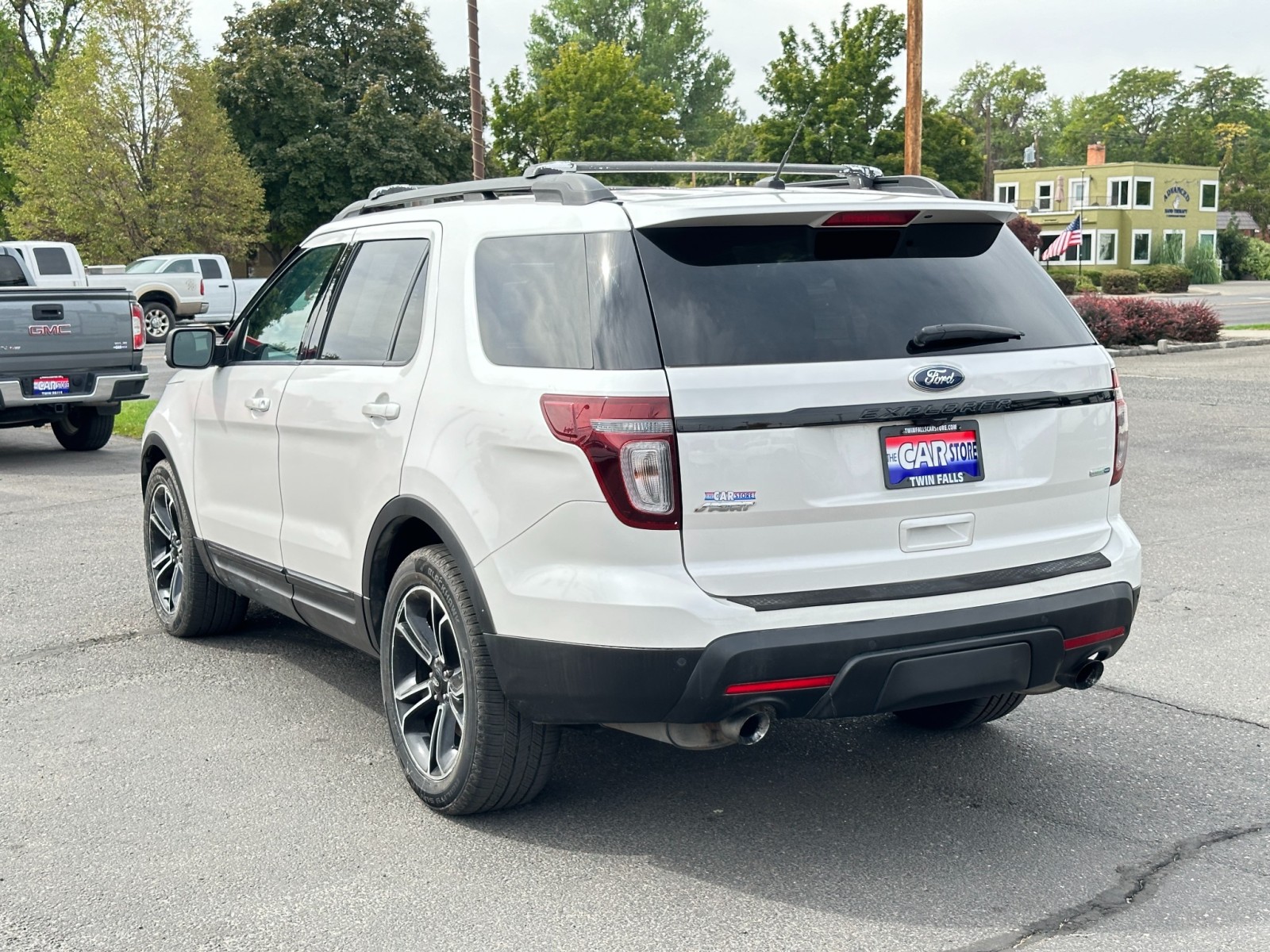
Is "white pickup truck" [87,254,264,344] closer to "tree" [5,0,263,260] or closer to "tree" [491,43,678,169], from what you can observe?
"tree" [5,0,263,260]

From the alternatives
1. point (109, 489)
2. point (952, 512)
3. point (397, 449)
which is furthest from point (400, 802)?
point (109, 489)

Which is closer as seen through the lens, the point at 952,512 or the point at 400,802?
the point at 952,512

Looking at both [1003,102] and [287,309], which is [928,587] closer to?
[287,309]

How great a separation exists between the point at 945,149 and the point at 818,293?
5805 centimetres

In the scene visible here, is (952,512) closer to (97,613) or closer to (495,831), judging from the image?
(495,831)

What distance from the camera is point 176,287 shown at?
106ft

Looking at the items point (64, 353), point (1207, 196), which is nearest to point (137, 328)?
point (64, 353)

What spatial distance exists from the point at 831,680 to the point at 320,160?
5196 cm

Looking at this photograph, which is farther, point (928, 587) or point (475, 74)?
point (475, 74)

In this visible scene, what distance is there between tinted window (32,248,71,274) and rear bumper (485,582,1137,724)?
27.2 m

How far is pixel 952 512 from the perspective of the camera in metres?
3.89

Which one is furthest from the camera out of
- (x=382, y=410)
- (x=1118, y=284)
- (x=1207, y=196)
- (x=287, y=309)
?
(x=1207, y=196)

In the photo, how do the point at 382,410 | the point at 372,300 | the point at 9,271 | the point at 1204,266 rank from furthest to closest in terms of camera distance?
1. the point at 1204,266
2. the point at 9,271
3. the point at 372,300
4. the point at 382,410

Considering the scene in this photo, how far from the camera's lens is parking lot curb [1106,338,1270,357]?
933 inches
